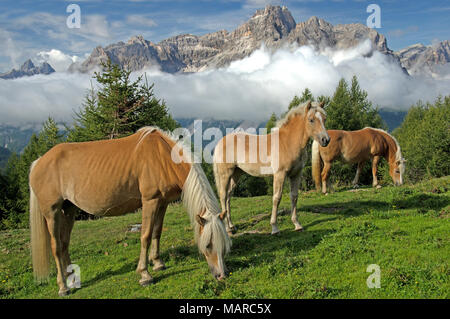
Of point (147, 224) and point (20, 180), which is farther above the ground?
point (147, 224)

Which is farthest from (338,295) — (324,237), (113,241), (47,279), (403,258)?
(113,241)

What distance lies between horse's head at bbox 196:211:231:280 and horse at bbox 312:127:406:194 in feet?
31.9

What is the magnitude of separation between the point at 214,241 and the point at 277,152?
4.03 metres

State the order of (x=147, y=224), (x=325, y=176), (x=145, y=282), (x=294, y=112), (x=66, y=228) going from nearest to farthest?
(x=145, y=282) → (x=147, y=224) → (x=66, y=228) → (x=294, y=112) → (x=325, y=176)

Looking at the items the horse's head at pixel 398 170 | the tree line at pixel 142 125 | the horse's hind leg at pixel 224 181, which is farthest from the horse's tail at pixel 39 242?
the tree line at pixel 142 125

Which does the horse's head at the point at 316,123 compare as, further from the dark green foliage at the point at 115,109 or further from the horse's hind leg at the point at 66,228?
the dark green foliage at the point at 115,109

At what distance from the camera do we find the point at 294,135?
9.04m

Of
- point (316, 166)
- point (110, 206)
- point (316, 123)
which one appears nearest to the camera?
point (110, 206)

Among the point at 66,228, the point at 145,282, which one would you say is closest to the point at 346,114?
the point at 66,228

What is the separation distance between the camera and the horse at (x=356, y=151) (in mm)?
14984

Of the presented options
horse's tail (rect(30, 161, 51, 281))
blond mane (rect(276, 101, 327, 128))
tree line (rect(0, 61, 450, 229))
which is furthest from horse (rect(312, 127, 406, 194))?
horse's tail (rect(30, 161, 51, 281))

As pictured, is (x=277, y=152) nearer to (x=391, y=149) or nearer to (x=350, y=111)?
(x=391, y=149)

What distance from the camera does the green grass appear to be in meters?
5.32
